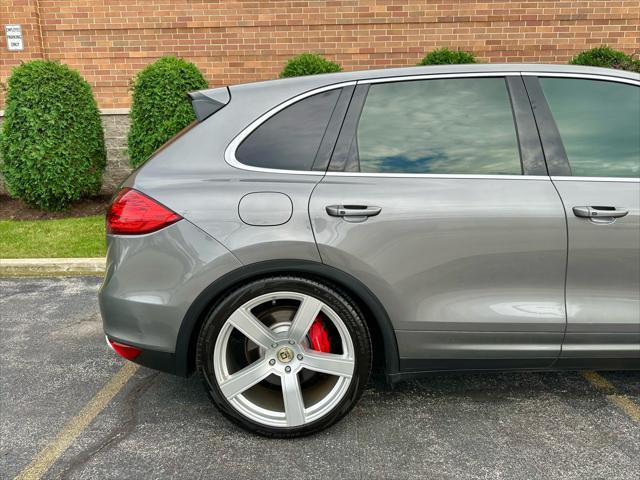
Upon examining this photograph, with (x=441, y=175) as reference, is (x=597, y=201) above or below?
below

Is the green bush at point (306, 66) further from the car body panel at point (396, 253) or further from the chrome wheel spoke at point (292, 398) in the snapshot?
the chrome wheel spoke at point (292, 398)

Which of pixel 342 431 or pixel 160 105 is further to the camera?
pixel 160 105

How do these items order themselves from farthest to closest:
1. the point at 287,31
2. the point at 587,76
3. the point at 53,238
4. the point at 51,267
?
the point at 287,31 → the point at 53,238 → the point at 51,267 → the point at 587,76

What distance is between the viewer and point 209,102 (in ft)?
8.76

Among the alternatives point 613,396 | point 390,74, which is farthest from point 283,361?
point 613,396

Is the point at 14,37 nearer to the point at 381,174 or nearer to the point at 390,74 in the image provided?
the point at 390,74

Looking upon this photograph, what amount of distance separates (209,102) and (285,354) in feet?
4.18

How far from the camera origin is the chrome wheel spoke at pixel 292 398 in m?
2.55

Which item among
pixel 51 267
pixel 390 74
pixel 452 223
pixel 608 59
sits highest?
pixel 608 59

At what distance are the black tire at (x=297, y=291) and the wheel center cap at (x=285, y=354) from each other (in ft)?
0.97

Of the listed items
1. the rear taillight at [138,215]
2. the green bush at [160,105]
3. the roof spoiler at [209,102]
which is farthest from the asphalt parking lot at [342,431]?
the green bush at [160,105]

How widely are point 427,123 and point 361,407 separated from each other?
1.51 m

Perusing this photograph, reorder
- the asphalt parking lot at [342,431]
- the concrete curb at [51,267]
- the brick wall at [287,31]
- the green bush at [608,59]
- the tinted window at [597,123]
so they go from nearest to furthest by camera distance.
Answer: the asphalt parking lot at [342,431] → the tinted window at [597,123] → the concrete curb at [51,267] → the green bush at [608,59] → the brick wall at [287,31]

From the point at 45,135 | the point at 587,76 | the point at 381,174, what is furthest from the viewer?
the point at 45,135
